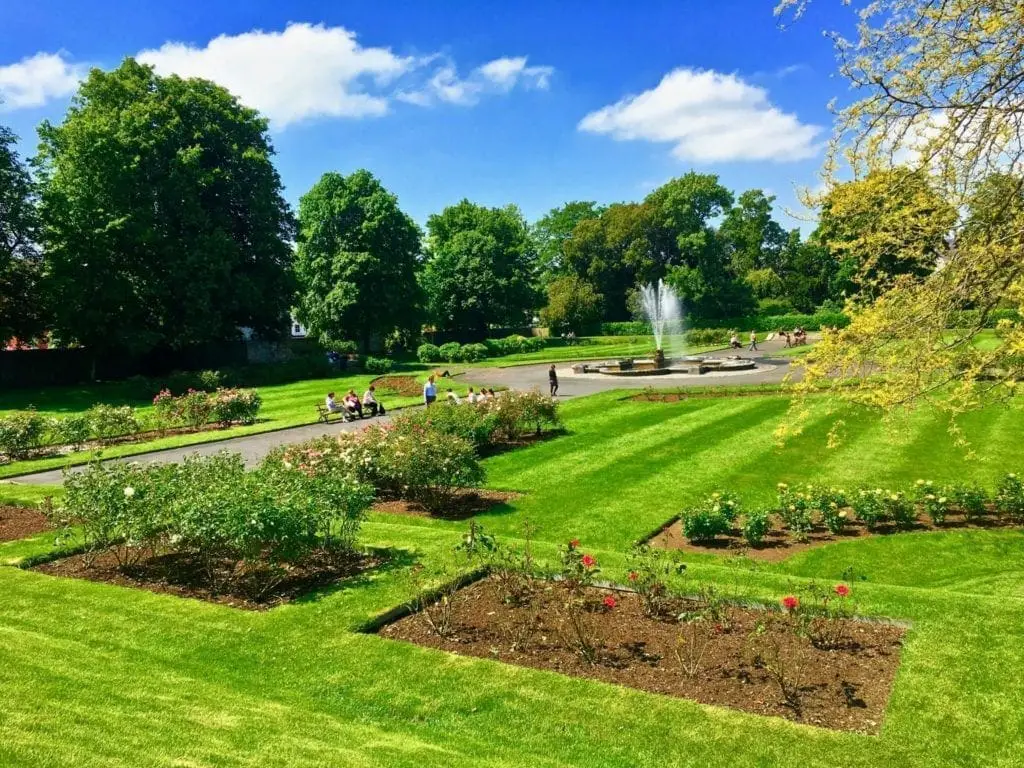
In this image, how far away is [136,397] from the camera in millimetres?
37375

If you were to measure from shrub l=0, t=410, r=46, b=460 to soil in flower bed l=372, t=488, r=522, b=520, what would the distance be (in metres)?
13.3

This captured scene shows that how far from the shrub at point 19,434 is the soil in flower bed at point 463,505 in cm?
1330

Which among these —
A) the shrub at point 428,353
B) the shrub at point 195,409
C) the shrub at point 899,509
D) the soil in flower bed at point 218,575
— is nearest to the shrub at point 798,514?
the shrub at point 899,509

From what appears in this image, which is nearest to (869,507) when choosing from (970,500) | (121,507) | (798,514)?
(798,514)

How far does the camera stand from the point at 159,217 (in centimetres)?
4131

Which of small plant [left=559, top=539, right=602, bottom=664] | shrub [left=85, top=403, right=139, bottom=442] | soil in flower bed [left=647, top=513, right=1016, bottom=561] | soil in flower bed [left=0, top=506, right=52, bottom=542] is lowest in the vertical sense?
soil in flower bed [left=647, top=513, right=1016, bottom=561]

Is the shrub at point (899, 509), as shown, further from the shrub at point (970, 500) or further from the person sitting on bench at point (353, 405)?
the person sitting on bench at point (353, 405)

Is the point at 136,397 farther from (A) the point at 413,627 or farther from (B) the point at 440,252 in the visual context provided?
(B) the point at 440,252

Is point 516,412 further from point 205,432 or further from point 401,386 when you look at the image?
point 401,386

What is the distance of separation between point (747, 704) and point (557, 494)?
9.18 meters

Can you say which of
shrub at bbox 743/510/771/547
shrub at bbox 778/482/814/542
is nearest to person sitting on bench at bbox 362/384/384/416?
shrub at bbox 778/482/814/542

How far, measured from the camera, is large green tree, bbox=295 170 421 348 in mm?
54719

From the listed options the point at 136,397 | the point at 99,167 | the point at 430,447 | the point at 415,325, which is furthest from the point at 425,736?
the point at 415,325

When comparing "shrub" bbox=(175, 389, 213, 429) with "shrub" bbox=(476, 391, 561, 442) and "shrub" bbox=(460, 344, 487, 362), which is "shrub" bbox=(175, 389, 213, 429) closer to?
"shrub" bbox=(476, 391, 561, 442)
